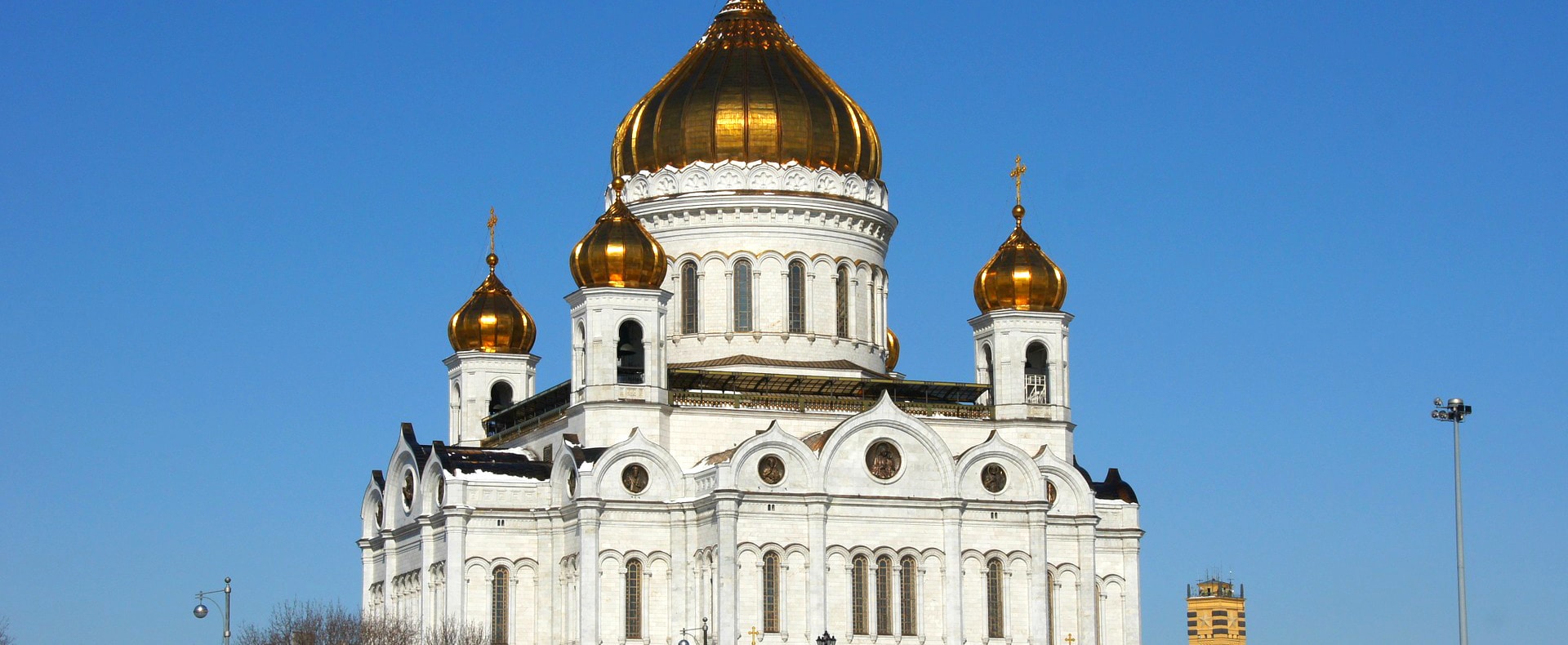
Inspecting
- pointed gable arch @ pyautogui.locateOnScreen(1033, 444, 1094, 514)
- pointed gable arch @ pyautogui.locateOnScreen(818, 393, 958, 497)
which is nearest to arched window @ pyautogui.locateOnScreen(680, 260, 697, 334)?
pointed gable arch @ pyautogui.locateOnScreen(818, 393, 958, 497)

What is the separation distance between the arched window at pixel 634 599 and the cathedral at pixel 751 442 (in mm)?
64

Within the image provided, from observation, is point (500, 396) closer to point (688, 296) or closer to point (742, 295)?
point (688, 296)

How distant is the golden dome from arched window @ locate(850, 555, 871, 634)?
925 cm

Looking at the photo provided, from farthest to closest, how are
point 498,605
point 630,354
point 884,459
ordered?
point 630,354, point 498,605, point 884,459

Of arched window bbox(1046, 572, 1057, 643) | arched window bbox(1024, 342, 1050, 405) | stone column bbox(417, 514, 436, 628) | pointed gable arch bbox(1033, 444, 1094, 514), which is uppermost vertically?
arched window bbox(1024, 342, 1050, 405)

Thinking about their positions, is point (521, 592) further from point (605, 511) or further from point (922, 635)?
point (922, 635)

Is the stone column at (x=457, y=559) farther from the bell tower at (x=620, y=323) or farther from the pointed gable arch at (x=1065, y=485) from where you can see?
the pointed gable arch at (x=1065, y=485)

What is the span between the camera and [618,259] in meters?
53.3

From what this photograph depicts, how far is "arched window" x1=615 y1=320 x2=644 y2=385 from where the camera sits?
53.6 meters

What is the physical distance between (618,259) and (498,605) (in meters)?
7.02

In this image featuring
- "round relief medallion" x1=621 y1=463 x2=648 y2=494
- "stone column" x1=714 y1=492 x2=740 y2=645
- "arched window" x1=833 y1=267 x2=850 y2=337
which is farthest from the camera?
"arched window" x1=833 y1=267 x2=850 y2=337

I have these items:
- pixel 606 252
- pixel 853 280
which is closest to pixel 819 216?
pixel 853 280

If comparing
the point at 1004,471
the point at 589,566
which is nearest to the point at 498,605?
the point at 589,566

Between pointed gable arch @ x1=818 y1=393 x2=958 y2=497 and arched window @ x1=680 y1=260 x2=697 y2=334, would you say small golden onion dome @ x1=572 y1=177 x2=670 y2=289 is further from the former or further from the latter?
pointed gable arch @ x1=818 y1=393 x2=958 y2=497
